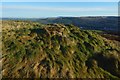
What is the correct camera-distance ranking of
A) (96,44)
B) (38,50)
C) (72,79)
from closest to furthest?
1. (72,79)
2. (38,50)
3. (96,44)

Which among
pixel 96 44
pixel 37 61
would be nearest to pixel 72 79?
pixel 37 61

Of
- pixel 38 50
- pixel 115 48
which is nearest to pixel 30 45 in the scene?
pixel 38 50

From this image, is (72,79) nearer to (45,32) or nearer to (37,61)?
(37,61)

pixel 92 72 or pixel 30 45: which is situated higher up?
pixel 30 45

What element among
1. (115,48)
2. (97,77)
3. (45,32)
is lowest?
(97,77)

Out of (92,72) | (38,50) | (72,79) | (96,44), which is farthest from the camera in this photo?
(96,44)

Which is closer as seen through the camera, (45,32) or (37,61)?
(37,61)

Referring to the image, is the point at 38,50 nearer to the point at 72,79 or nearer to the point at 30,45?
the point at 30,45
